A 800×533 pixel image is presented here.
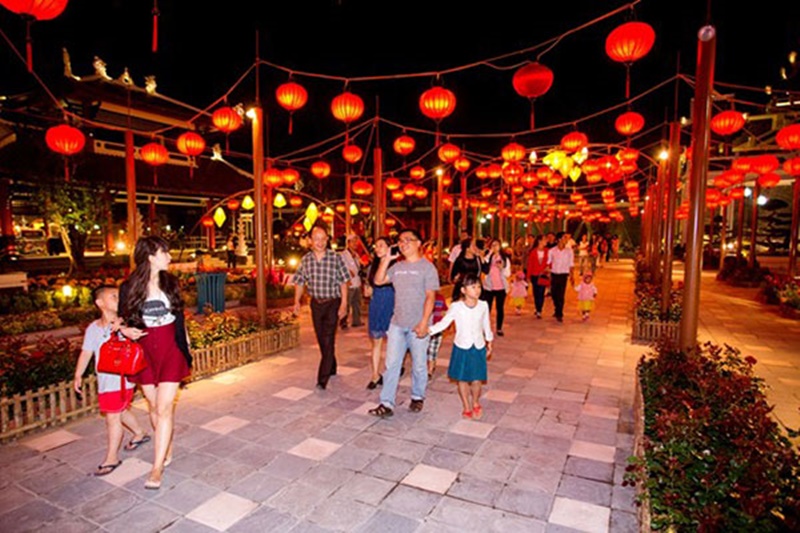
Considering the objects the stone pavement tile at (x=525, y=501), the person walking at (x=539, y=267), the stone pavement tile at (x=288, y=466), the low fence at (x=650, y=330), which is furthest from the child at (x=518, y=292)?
the stone pavement tile at (x=288, y=466)

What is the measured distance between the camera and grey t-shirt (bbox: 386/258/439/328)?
4711 mm

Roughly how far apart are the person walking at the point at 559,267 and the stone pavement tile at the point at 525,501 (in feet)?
22.4

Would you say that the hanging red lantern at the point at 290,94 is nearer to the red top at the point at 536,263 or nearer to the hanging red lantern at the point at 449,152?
the hanging red lantern at the point at 449,152

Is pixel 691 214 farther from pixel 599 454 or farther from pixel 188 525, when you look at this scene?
pixel 188 525

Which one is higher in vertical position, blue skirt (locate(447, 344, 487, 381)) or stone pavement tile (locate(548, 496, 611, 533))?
blue skirt (locate(447, 344, 487, 381))

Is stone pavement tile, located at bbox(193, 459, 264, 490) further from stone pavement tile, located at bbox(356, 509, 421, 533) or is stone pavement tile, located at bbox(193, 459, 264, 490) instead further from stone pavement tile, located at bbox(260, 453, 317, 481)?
stone pavement tile, located at bbox(356, 509, 421, 533)

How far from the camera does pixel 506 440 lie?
426cm

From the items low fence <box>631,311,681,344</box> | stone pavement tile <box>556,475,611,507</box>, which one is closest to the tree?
low fence <box>631,311,681,344</box>

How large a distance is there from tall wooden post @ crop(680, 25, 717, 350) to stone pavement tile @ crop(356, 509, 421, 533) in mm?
3722

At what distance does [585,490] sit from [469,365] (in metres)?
1.52

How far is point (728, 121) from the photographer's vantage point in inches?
321

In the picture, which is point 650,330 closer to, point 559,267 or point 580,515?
point 559,267

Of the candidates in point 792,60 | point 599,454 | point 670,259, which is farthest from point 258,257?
point 792,60

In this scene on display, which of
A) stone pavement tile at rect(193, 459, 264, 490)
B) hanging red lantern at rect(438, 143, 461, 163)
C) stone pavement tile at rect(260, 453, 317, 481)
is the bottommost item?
stone pavement tile at rect(193, 459, 264, 490)
